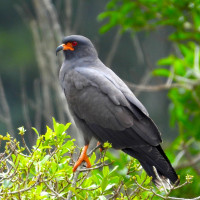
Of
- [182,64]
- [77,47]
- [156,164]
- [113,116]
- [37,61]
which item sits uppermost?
[77,47]

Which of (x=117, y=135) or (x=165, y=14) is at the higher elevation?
(x=165, y=14)

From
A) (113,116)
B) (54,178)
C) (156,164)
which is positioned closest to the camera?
(54,178)

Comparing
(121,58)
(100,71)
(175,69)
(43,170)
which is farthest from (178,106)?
(121,58)

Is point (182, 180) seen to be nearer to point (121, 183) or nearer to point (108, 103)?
point (108, 103)

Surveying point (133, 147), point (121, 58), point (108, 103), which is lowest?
point (121, 58)

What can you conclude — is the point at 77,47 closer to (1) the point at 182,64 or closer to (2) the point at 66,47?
(2) the point at 66,47

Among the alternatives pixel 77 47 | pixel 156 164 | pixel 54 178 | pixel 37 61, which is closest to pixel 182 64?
pixel 77 47

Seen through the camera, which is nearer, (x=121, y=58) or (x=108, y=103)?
(x=108, y=103)

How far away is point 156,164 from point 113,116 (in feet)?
1.75

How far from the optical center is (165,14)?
19.3 feet

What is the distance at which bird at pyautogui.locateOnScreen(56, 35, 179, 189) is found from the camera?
4012mm

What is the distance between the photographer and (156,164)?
3.96 metres

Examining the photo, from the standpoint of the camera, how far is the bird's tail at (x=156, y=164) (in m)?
3.88

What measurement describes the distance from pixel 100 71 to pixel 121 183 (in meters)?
1.35
